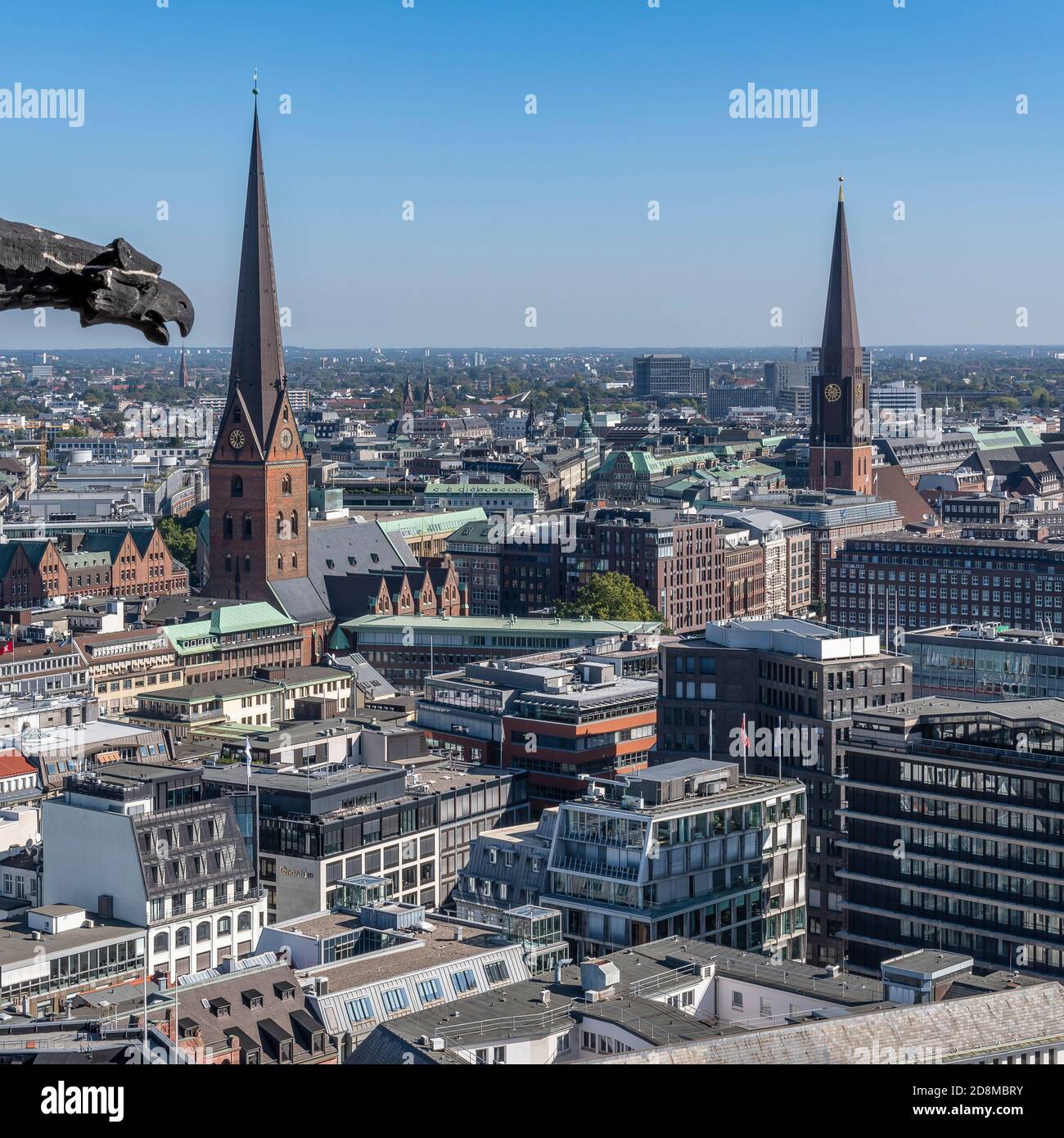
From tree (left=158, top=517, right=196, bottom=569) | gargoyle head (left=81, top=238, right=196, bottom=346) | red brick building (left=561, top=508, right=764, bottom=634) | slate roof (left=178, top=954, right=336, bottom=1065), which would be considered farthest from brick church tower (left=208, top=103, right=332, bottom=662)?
gargoyle head (left=81, top=238, right=196, bottom=346)

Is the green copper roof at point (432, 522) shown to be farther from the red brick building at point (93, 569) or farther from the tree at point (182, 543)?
the red brick building at point (93, 569)

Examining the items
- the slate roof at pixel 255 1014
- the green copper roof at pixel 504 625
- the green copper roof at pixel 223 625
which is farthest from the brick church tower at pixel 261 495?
the slate roof at pixel 255 1014

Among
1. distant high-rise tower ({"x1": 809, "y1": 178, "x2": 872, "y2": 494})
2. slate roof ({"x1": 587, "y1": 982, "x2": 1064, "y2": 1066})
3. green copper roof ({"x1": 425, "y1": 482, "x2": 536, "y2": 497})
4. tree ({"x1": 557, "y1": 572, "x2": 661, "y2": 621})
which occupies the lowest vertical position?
tree ({"x1": 557, "y1": 572, "x2": 661, "y2": 621})

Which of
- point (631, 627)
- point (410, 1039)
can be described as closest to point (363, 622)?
point (631, 627)

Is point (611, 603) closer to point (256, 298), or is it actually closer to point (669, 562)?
point (669, 562)

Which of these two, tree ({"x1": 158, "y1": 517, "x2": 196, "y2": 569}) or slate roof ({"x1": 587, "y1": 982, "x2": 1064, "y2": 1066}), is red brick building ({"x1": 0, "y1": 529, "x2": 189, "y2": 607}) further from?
slate roof ({"x1": 587, "y1": 982, "x2": 1064, "y2": 1066})
